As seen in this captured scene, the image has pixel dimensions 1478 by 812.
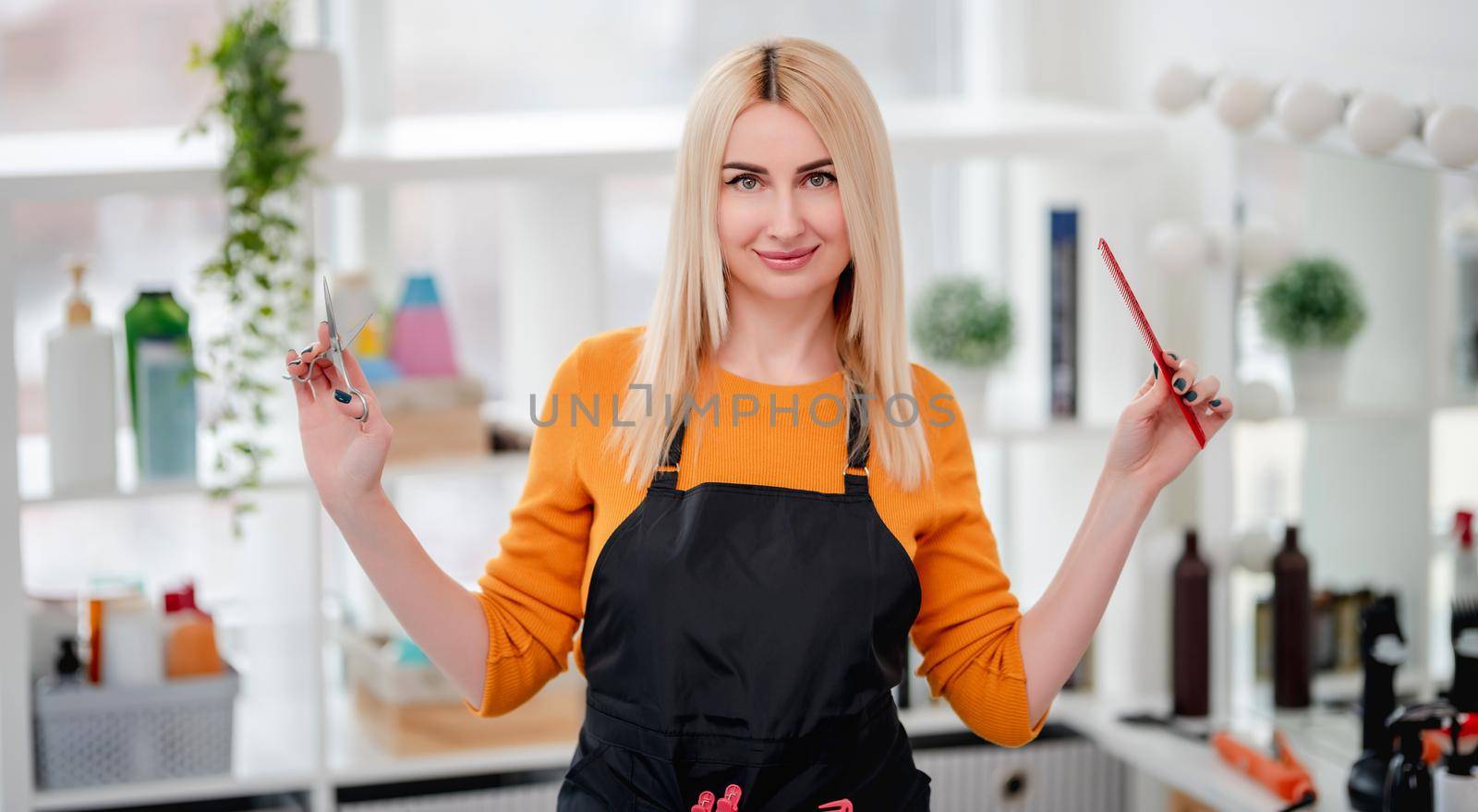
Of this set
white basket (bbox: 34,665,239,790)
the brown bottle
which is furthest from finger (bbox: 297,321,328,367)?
the brown bottle

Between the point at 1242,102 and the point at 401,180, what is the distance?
1.22 m

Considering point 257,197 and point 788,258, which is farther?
point 257,197

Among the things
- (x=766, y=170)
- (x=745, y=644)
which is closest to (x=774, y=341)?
(x=766, y=170)

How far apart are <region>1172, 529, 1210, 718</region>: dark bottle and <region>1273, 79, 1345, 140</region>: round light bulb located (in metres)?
0.68

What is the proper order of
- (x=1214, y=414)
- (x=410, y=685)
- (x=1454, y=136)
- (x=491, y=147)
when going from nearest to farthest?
(x=1214, y=414) → (x=1454, y=136) → (x=491, y=147) → (x=410, y=685)

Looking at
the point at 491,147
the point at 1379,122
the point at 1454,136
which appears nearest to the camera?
the point at 1454,136

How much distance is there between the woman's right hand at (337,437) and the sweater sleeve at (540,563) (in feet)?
0.80

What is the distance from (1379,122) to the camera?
2.10m

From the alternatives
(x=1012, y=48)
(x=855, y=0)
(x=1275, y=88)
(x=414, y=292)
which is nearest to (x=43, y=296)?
(x=414, y=292)

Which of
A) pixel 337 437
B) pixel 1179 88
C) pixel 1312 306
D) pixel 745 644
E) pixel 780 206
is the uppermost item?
pixel 1179 88

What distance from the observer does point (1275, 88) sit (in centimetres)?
237

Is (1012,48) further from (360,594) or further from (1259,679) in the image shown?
(360,594)

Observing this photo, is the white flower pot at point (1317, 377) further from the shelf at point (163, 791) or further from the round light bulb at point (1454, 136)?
the shelf at point (163, 791)

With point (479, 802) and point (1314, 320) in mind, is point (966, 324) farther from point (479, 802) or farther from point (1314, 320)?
point (479, 802)
